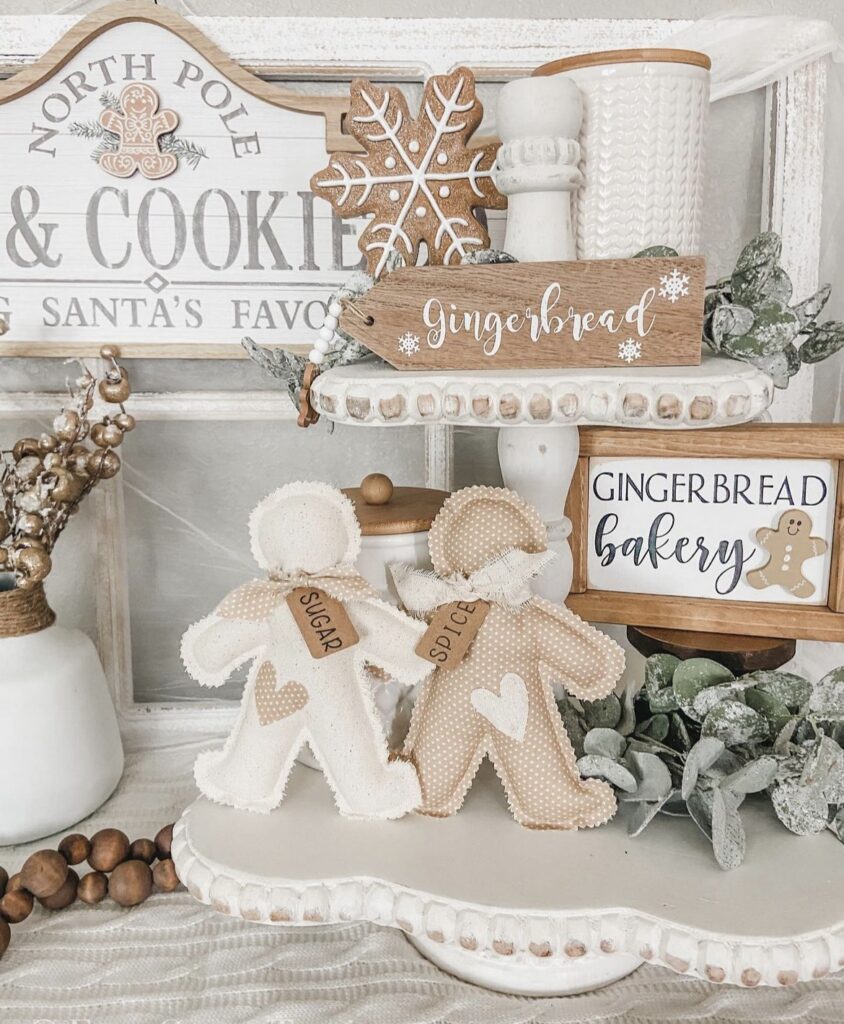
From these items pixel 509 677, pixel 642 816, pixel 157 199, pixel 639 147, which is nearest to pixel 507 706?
pixel 509 677

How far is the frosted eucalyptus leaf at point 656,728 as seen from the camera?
73 cm

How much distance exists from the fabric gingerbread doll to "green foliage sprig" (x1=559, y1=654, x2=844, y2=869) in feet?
0.10

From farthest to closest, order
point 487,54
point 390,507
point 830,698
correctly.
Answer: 1. point 487,54
2. point 390,507
3. point 830,698

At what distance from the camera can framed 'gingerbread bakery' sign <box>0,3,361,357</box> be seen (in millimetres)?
940

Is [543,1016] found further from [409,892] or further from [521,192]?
[521,192]

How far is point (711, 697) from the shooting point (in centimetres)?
70

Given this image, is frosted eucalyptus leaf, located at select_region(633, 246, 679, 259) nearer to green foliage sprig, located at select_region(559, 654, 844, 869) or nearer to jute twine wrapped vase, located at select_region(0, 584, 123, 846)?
green foliage sprig, located at select_region(559, 654, 844, 869)

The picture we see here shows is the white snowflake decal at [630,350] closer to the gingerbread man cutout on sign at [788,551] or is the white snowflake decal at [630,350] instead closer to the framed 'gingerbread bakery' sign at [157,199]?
the gingerbread man cutout on sign at [788,551]

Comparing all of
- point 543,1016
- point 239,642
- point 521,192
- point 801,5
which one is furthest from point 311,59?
point 543,1016

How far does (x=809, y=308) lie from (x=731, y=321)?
9cm

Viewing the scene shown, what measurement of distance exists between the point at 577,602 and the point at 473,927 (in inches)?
12.5

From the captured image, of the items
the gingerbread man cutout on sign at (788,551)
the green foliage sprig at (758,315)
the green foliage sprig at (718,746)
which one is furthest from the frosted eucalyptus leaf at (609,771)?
the green foliage sprig at (758,315)

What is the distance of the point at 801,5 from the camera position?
935 mm

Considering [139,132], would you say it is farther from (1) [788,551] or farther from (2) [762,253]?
(1) [788,551]
